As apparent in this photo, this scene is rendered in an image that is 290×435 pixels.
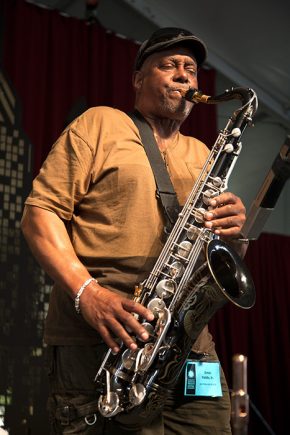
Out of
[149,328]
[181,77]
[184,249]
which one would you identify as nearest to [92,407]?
[149,328]

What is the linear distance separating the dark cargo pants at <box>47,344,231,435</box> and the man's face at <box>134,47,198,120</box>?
812 millimetres

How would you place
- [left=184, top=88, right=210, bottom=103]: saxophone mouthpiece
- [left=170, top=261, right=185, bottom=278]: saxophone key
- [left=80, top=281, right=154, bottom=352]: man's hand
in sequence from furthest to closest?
1. [left=184, top=88, right=210, bottom=103]: saxophone mouthpiece
2. [left=170, top=261, right=185, bottom=278]: saxophone key
3. [left=80, top=281, right=154, bottom=352]: man's hand

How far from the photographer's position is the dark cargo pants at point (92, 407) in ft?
5.74

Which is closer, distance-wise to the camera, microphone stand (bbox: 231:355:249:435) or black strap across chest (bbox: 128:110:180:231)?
black strap across chest (bbox: 128:110:180:231)

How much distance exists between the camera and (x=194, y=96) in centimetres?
212

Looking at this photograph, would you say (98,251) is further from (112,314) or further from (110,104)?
(110,104)

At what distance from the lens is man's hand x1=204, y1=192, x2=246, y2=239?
6.31 ft

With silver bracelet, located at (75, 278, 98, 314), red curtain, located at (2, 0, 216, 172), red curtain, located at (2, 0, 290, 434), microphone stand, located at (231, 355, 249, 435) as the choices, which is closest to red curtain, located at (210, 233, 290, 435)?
red curtain, located at (2, 0, 290, 434)

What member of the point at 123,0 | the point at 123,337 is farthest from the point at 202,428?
the point at 123,0

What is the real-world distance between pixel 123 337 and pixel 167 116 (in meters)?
0.85

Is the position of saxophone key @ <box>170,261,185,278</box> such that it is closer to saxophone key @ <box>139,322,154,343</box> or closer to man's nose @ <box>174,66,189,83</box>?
saxophone key @ <box>139,322,154,343</box>

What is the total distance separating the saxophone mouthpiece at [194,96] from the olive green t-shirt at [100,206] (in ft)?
0.84

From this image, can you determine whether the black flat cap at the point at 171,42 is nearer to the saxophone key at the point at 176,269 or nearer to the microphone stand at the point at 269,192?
the microphone stand at the point at 269,192

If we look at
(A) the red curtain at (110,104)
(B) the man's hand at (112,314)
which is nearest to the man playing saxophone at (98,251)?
(B) the man's hand at (112,314)
